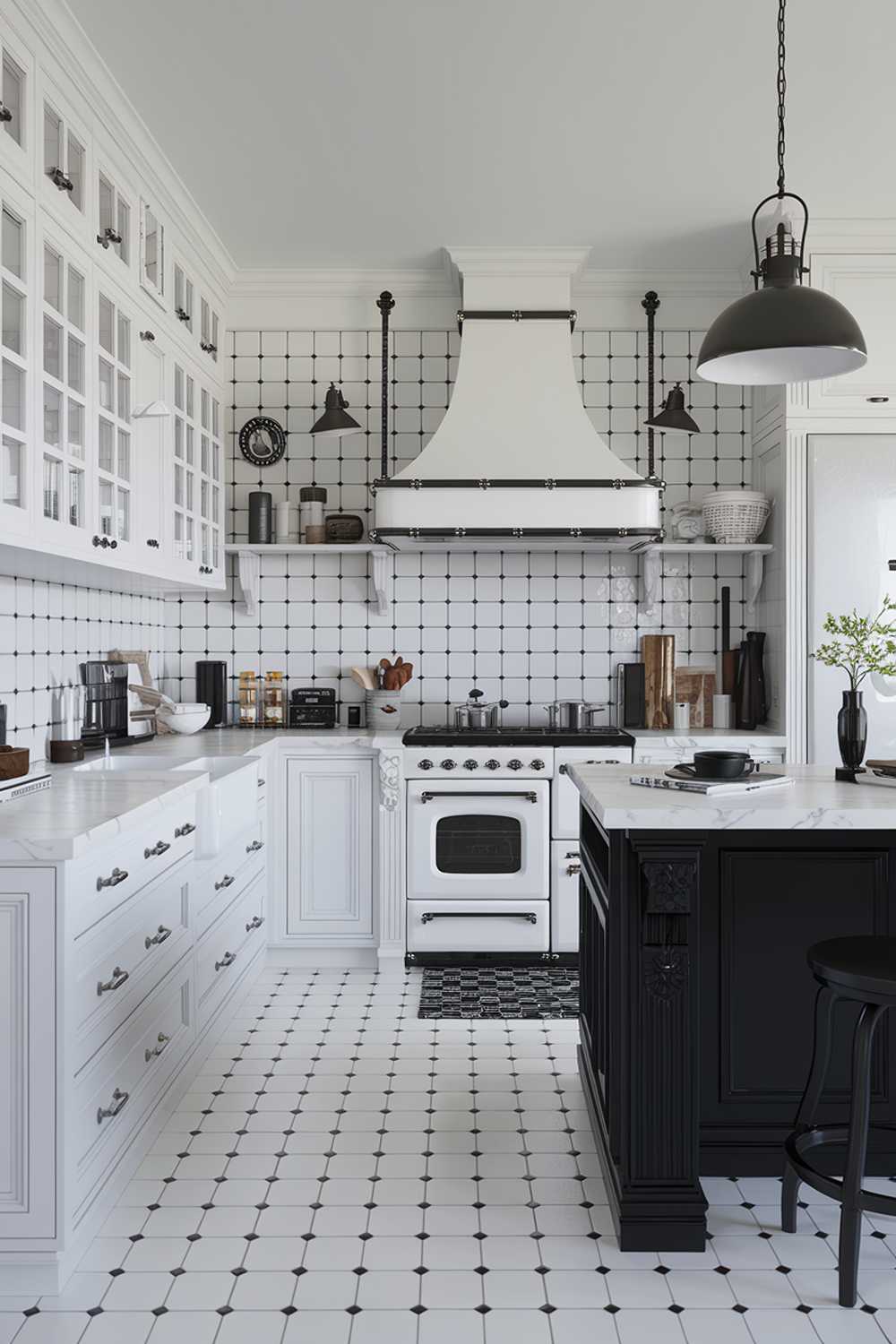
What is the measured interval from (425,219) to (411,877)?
248cm

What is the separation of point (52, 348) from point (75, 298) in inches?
9.7

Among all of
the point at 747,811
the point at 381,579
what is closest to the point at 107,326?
the point at 381,579

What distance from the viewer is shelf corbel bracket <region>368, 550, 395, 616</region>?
4.45 metres

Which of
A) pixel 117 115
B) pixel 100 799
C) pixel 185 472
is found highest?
pixel 117 115

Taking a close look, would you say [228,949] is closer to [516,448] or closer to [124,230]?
[516,448]

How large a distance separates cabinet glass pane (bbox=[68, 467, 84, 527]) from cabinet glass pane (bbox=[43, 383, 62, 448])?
0.11 meters

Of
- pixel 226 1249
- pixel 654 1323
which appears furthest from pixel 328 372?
pixel 654 1323

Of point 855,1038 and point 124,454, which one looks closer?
point 855,1038

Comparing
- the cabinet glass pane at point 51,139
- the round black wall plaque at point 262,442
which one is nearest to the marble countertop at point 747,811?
the cabinet glass pane at point 51,139

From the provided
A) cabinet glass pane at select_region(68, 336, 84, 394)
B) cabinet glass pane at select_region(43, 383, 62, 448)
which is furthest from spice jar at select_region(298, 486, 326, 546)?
cabinet glass pane at select_region(43, 383, 62, 448)

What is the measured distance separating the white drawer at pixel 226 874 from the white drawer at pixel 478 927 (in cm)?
63

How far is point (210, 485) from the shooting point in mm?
4215

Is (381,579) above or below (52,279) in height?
below

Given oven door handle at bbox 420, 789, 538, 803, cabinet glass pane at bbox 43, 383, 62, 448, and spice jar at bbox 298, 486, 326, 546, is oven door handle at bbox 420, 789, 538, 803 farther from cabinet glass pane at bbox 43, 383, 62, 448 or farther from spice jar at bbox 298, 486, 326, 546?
cabinet glass pane at bbox 43, 383, 62, 448
